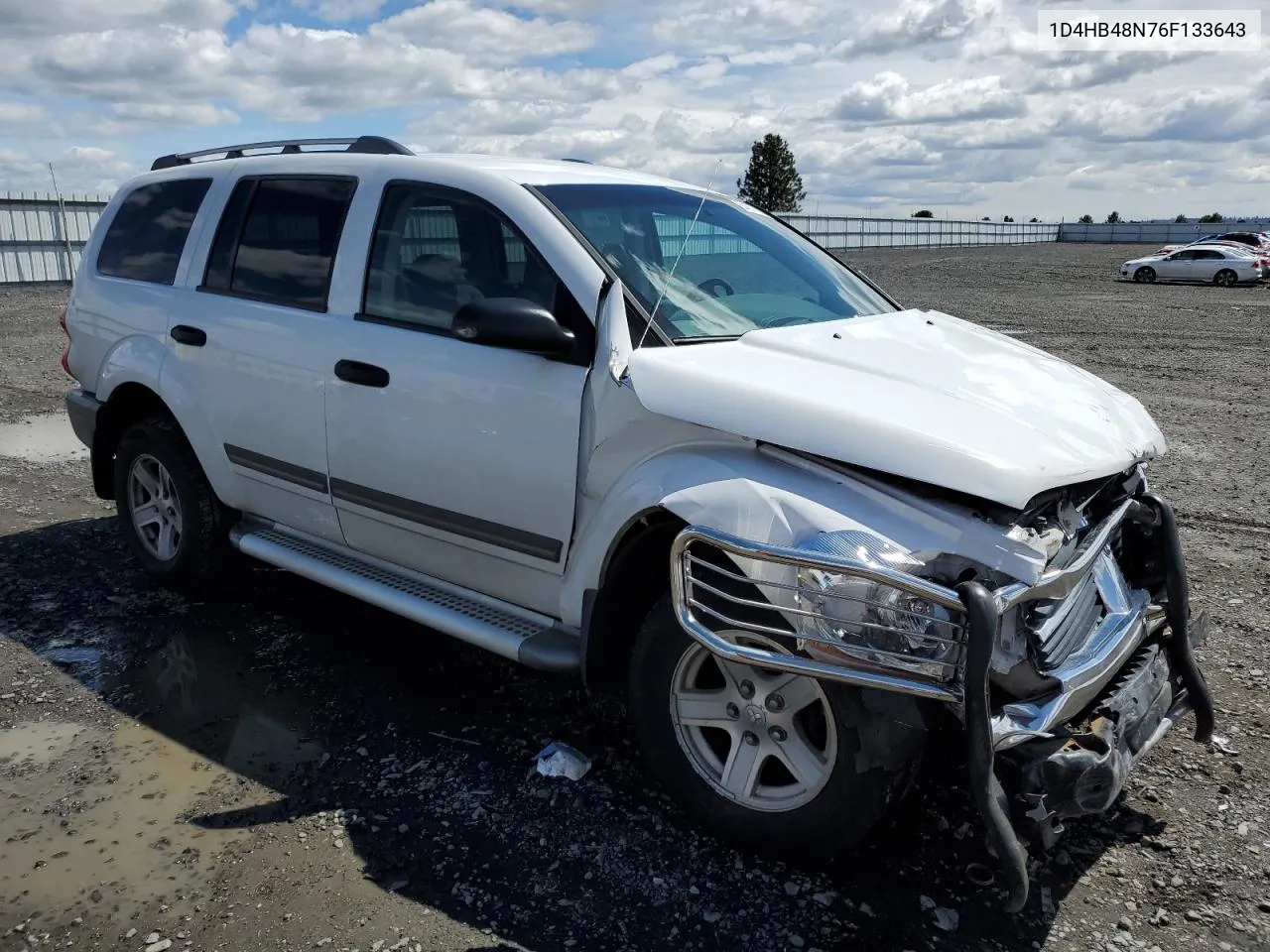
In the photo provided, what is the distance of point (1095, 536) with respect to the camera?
9.96 feet

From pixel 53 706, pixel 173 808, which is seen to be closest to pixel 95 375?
pixel 53 706

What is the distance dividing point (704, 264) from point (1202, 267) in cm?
3323

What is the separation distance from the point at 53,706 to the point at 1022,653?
3.63 meters

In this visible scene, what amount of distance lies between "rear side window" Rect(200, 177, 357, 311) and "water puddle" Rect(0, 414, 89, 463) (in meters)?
3.78

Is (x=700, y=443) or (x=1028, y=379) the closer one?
(x=700, y=443)

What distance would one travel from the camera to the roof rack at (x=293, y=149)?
440cm

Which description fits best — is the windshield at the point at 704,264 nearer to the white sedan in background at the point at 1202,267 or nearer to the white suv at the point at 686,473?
the white suv at the point at 686,473

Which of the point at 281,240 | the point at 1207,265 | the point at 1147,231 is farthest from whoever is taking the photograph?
the point at 1147,231

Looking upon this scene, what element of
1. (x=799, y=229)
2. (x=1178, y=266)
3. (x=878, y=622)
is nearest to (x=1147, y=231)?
(x=1178, y=266)

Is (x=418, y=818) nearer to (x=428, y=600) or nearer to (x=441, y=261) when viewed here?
(x=428, y=600)

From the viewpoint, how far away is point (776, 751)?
302 cm

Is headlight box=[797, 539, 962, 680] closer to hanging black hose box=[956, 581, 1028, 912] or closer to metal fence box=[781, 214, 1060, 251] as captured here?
hanging black hose box=[956, 581, 1028, 912]

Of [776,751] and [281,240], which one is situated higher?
[281,240]

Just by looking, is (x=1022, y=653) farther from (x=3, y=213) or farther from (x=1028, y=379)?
(x=3, y=213)
